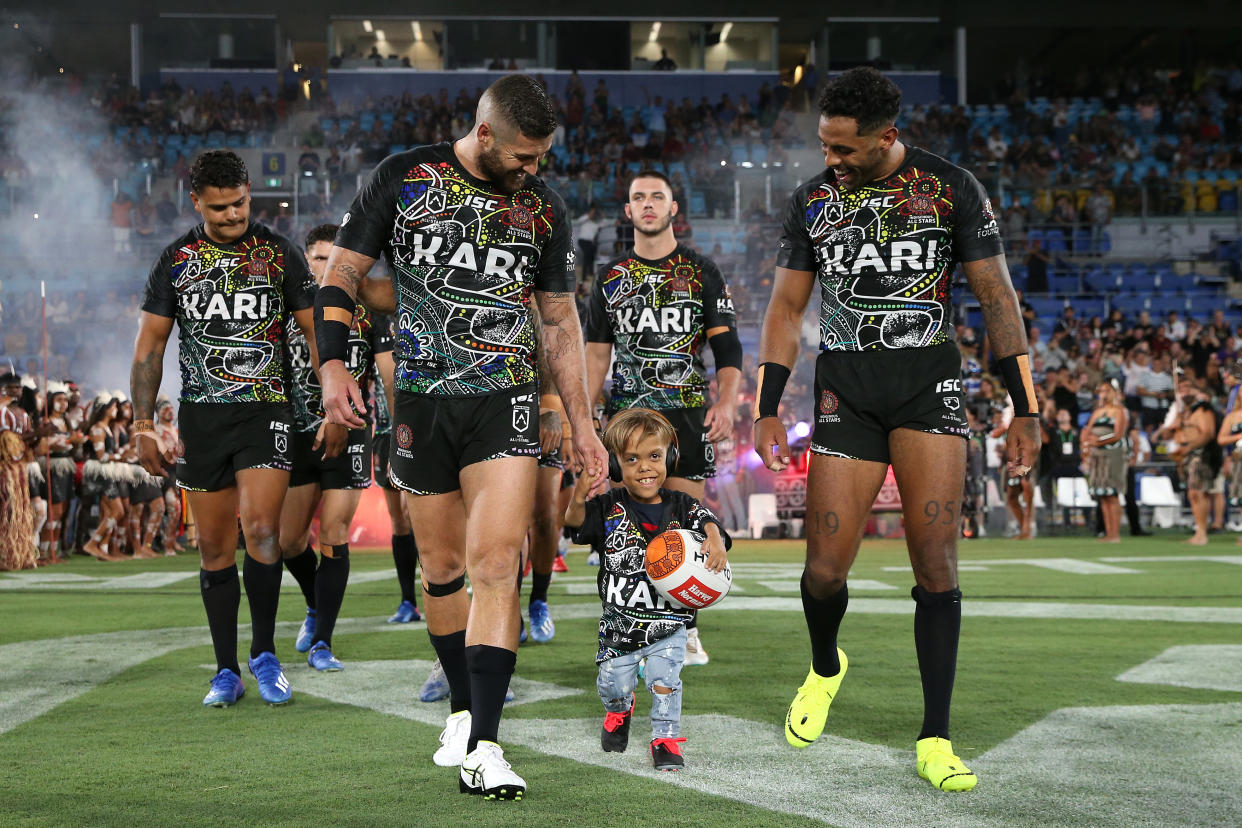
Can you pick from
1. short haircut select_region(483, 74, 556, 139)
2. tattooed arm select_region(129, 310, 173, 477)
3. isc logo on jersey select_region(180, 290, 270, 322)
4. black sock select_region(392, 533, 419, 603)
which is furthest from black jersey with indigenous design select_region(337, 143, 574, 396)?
black sock select_region(392, 533, 419, 603)

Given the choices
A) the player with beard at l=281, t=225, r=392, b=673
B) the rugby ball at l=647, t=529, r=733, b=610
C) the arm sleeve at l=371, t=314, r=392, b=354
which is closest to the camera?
the rugby ball at l=647, t=529, r=733, b=610

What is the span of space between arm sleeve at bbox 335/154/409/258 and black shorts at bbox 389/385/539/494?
1.71ft

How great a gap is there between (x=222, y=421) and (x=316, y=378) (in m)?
0.68

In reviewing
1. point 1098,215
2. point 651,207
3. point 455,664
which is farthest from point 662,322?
point 1098,215

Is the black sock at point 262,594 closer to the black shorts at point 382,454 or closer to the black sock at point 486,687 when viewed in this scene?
the black shorts at point 382,454

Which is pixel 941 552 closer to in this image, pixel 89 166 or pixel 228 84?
pixel 89 166

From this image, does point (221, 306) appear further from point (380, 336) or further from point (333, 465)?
point (380, 336)

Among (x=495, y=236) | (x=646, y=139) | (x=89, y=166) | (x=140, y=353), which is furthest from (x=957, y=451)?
(x=646, y=139)

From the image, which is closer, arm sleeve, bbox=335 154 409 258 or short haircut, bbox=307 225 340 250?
arm sleeve, bbox=335 154 409 258

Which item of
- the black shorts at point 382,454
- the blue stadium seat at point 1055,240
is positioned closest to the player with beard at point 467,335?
the black shorts at point 382,454

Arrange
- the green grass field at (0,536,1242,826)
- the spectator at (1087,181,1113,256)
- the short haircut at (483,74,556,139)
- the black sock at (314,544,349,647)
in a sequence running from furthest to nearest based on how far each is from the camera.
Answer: the spectator at (1087,181,1113,256)
the black sock at (314,544,349,647)
the short haircut at (483,74,556,139)
the green grass field at (0,536,1242,826)

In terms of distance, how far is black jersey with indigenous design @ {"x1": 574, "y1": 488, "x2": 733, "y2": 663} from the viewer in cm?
411

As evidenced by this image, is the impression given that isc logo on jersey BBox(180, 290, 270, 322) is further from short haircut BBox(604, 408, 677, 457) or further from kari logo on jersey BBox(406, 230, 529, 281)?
short haircut BBox(604, 408, 677, 457)

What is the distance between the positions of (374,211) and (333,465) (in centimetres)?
268
